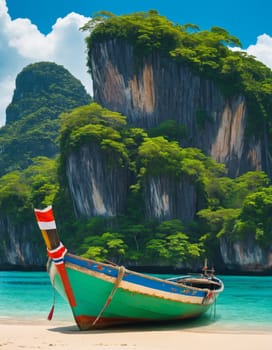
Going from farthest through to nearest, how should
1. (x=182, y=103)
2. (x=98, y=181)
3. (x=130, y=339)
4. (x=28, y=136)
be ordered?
(x=28, y=136), (x=182, y=103), (x=98, y=181), (x=130, y=339)

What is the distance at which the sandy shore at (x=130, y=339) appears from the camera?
10336mm

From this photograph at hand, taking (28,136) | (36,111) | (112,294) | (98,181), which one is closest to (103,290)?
(112,294)

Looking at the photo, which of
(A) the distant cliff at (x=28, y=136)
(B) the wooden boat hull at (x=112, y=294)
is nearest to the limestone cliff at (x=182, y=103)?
(A) the distant cliff at (x=28, y=136)

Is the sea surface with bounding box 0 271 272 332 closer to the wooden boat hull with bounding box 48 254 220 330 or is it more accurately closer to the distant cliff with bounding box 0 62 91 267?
the wooden boat hull with bounding box 48 254 220 330

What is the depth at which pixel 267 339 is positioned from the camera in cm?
1152

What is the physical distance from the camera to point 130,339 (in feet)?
36.6

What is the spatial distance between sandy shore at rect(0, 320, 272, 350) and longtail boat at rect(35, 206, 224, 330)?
0.32m

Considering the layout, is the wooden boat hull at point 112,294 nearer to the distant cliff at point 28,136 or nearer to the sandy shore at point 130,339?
the sandy shore at point 130,339

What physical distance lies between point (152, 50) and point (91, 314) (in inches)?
1528

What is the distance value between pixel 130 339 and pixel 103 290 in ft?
4.22

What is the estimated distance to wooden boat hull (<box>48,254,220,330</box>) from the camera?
470 inches

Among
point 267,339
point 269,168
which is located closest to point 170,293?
point 267,339

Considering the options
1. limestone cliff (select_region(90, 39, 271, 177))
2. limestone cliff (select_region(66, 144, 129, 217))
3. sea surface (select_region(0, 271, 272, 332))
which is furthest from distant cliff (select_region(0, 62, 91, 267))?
sea surface (select_region(0, 271, 272, 332))

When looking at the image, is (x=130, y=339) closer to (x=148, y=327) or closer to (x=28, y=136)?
(x=148, y=327)
